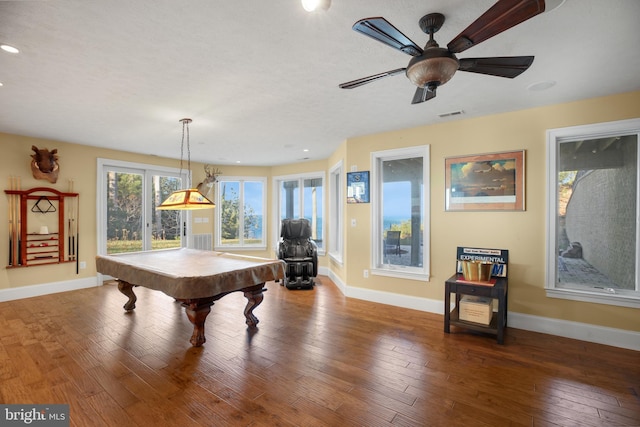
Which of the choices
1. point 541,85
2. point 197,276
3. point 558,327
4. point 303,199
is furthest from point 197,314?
point 303,199

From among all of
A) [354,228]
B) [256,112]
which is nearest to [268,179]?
[354,228]

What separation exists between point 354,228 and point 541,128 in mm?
2630

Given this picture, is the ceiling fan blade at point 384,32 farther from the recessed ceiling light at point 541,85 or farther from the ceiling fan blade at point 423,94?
the recessed ceiling light at point 541,85

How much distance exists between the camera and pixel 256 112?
3.37 m

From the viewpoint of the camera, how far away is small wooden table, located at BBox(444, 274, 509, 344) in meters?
2.83

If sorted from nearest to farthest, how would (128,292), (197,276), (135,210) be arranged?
(197,276), (128,292), (135,210)

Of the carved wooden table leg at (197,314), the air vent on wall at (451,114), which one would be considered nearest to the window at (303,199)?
the air vent on wall at (451,114)

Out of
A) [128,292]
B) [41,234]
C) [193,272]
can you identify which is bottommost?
[128,292]

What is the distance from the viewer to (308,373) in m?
2.32

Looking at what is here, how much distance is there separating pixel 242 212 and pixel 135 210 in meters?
2.25

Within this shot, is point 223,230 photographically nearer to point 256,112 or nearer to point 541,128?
point 256,112

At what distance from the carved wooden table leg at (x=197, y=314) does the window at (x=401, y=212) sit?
7.97 ft

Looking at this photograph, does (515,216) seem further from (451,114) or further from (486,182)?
(451,114)

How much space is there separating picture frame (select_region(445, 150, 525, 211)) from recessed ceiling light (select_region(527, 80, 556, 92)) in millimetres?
754
